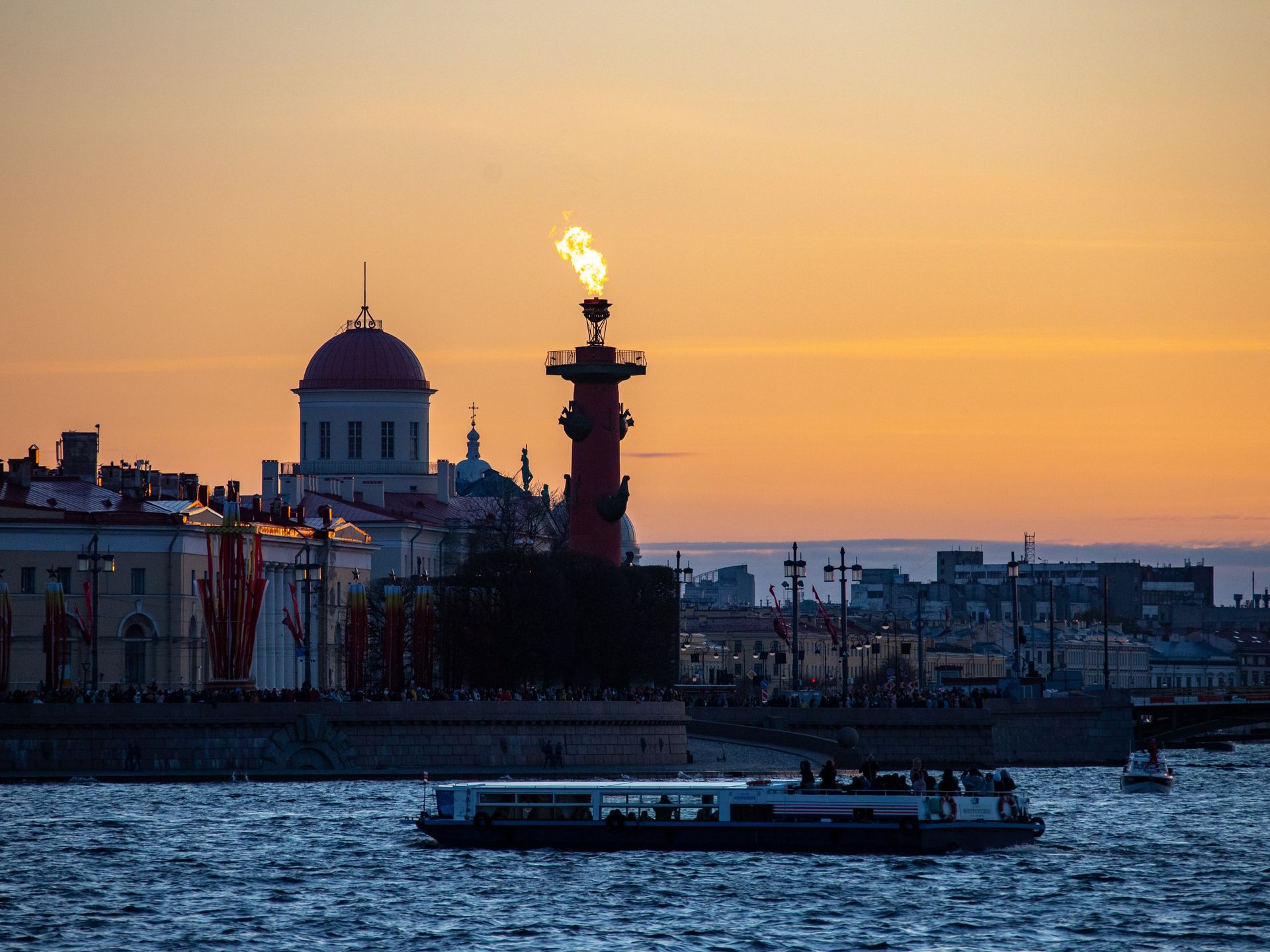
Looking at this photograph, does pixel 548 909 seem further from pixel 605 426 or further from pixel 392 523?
pixel 392 523

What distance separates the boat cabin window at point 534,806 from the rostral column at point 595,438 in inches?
1189

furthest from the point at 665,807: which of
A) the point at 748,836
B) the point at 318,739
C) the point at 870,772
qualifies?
the point at 318,739

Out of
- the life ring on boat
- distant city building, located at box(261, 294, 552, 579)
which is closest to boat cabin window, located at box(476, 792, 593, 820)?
the life ring on boat

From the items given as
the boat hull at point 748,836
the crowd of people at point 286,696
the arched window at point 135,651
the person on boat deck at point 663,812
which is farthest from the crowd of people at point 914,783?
the arched window at point 135,651

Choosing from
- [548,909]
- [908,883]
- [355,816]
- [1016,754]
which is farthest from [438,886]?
[1016,754]

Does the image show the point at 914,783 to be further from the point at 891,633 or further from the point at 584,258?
the point at 891,633

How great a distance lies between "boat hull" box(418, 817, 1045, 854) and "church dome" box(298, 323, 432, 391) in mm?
68403

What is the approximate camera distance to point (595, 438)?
82.7 metres

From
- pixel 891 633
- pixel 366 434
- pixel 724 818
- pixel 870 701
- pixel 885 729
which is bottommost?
pixel 724 818

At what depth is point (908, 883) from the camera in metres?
47.2

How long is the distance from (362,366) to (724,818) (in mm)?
A: 70688

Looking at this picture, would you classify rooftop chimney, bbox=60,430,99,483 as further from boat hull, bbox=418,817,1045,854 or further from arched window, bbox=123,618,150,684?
boat hull, bbox=418,817,1045,854

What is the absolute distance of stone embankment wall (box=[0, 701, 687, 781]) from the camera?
66188mm

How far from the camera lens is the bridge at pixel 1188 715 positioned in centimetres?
9988
